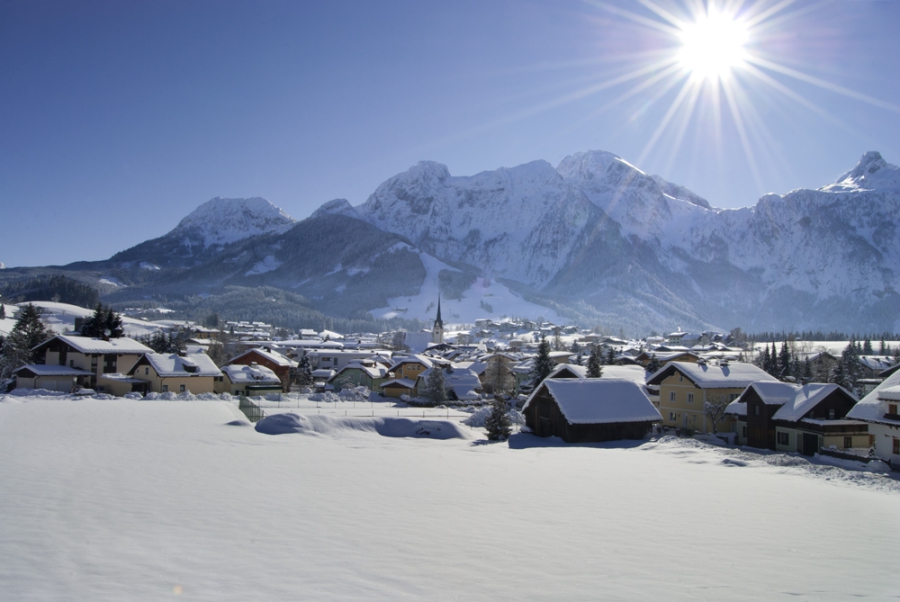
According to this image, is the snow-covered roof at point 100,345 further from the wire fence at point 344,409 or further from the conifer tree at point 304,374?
the conifer tree at point 304,374

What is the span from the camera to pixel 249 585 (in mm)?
7332

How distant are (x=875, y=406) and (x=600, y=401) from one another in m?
13.4

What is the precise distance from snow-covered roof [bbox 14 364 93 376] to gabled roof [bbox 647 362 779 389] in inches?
1909

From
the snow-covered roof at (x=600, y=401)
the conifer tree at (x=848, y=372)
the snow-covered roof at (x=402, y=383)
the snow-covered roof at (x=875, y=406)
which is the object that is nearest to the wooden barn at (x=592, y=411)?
the snow-covered roof at (x=600, y=401)

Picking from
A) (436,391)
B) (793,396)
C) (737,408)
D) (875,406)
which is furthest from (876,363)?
(436,391)

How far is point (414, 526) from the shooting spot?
35.4 feet

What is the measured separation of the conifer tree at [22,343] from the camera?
4931cm

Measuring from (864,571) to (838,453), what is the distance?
74.0 feet

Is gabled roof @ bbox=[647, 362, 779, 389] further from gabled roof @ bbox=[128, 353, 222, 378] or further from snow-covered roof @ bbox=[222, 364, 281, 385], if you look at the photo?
gabled roof @ bbox=[128, 353, 222, 378]

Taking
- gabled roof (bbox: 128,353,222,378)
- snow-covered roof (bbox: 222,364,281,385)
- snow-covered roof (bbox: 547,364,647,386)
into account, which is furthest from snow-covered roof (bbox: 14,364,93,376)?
snow-covered roof (bbox: 547,364,647,386)

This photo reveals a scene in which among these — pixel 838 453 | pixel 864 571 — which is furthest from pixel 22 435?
pixel 838 453

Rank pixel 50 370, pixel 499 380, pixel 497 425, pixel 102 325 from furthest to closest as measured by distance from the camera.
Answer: pixel 102 325
pixel 499 380
pixel 50 370
pixel 497 425

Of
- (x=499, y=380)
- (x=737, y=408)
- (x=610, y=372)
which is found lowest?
(x=499, y=380)

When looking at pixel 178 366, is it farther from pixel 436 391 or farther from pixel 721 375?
pixel 721 375
